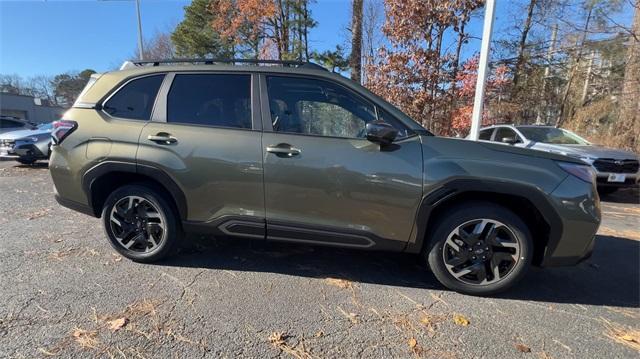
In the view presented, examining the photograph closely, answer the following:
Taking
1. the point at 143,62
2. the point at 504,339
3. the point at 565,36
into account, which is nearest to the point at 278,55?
the point at 565,36

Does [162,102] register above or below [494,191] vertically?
above

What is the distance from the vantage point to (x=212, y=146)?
323 centimetres

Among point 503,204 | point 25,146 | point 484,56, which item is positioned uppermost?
point 484,56

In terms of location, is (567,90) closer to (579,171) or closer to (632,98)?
(632,98)

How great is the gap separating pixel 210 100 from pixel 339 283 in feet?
6.70

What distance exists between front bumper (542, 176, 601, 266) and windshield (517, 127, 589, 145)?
6.76m

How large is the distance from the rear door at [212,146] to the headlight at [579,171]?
2.51 meters

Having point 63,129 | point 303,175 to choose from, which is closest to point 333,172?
point 303,175

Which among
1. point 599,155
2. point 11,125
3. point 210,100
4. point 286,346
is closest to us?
point 286,346

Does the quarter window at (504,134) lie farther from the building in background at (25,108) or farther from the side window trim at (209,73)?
the building in background at (25,108)

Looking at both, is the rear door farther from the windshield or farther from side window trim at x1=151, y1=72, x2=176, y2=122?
the windshield

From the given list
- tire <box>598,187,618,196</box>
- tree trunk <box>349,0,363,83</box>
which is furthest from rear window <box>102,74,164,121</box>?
tree trunk <box>349,0,363,83</box>

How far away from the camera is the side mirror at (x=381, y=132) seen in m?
2.90

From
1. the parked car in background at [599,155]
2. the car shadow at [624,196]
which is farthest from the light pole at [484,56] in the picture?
the car shadow at [624,196]
